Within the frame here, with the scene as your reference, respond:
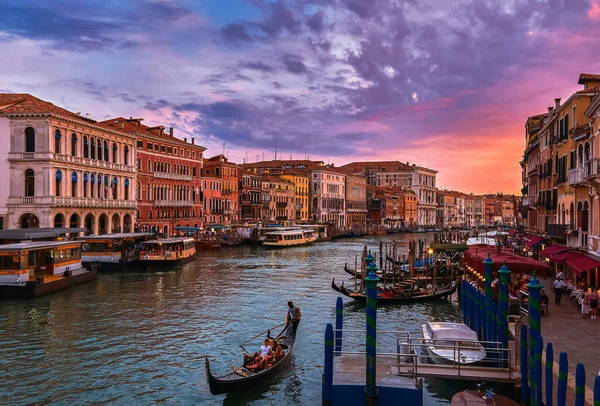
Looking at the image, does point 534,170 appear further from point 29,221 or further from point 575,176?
point 29,221

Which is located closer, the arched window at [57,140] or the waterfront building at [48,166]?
the waterfront building at [48,166]

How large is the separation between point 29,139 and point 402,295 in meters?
22.6

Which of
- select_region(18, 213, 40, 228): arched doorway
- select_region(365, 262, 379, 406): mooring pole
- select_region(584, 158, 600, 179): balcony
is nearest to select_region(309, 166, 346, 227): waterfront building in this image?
select_region(18, 213, 40, 228): arched doorway

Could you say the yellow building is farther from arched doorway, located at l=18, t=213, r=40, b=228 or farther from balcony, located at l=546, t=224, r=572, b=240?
balcony, located at l=546, t=224, r=572, b=240

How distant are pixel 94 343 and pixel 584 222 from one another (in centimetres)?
1445

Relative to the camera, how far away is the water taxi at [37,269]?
19.5 m

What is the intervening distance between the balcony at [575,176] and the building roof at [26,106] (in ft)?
84.1

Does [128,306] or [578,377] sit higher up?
[578,377]

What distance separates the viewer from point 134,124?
45875 millimetres

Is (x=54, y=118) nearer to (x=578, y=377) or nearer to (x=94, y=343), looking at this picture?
(x=94, y=343)

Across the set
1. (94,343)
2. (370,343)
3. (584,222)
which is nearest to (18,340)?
(94,343)

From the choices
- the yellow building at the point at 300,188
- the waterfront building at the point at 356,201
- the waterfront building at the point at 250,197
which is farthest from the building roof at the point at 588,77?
the waterfront building at the point at 356,201

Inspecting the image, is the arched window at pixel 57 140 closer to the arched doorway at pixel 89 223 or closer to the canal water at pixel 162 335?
the arched doorway at pixel 89 223

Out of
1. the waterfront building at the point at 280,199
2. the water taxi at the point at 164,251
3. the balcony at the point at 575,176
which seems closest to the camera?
the balcony at the point at 575,176
